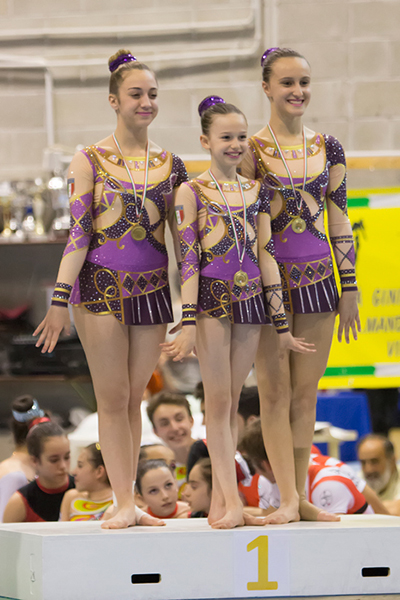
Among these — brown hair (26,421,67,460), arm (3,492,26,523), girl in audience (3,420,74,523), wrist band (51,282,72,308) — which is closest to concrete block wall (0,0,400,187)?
brown hair (26,421,67,460)

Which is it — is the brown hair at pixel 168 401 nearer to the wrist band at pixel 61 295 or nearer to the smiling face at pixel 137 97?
the wrist band at pixel 61 295

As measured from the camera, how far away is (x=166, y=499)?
11.5 ft

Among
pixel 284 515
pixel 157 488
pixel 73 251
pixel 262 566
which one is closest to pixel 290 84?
pixel 73 251

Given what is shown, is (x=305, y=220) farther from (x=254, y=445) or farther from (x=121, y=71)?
(x=254, y=445)

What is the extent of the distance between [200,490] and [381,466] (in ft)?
4.31

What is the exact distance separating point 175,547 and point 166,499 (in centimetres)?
88

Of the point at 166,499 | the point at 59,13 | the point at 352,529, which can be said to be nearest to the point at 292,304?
the point at 352,529

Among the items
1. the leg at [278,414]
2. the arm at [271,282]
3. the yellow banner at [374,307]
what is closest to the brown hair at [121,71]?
the arm at [271,282]

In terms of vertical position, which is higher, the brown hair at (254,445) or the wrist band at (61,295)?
the wrist band at (61,295)

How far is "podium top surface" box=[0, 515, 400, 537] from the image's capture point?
2631mm

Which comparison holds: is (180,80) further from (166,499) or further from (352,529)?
(352,529)

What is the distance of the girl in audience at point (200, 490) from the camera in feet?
11.5

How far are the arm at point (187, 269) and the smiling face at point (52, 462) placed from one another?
1.20 m

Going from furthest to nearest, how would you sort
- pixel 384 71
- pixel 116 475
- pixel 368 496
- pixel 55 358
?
pixel 384 71
pixel 55 358
pixel 368 496
pixel 116 475
